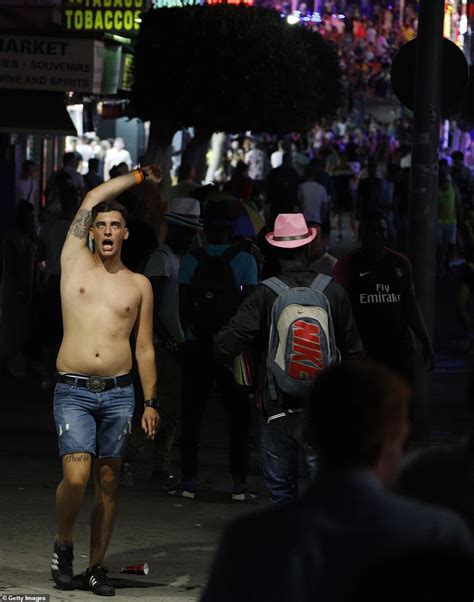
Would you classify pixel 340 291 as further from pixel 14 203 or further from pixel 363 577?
pixel 14 203

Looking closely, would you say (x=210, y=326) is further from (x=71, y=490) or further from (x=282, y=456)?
(x=71, y=490)

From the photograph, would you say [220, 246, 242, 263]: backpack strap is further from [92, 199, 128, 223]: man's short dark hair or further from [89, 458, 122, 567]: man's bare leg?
[89, 458, 122, 567]: man's bare leg

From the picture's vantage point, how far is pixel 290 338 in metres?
7.36

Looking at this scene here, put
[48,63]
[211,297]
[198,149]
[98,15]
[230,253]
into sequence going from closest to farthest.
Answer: [211,297]
[230,253]
[48,63]
[98,15]
[198,149]

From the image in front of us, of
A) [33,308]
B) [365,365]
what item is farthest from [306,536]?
[33,308]

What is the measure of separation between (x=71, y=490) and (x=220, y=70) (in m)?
15.9

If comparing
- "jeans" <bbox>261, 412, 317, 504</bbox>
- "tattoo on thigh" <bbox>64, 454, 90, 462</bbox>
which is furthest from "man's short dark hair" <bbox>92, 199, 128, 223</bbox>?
"jeans" <bbox>261, 412, 317, 504</bbox>

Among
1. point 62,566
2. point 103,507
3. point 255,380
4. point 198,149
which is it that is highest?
point 198,149

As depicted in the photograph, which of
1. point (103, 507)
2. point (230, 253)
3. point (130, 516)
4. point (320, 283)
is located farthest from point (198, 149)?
point (103, 507)

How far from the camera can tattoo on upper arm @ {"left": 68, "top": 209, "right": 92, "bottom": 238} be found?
7.53 meters

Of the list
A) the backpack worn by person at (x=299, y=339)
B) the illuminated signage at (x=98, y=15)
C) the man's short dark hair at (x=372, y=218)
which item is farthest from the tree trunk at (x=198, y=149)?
the backpack worn by person at (x=299, y=339)

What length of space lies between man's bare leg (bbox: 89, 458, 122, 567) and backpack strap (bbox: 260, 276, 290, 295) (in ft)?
3.42

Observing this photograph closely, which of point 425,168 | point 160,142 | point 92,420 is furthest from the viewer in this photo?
point 160,142

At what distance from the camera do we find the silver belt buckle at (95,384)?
7355 millimetres
